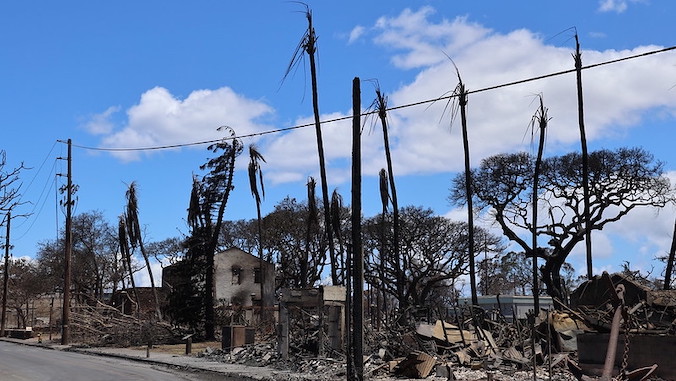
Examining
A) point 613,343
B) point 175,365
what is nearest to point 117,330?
point 175,365

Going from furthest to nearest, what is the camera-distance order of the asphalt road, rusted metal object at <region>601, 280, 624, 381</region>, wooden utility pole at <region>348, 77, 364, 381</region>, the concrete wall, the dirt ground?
the concrete wall, the dirt ground, the asphalt road, wooden utility pole at <region>348, 77, 364, 381</region>, rusted metal object at <region>601, 280, 624, 381</region>

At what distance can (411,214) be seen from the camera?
58.7 meters

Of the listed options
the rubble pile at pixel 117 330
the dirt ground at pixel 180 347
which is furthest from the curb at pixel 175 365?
the dirt ground at pixel 180 347

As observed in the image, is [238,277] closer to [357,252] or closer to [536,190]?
[536,190]

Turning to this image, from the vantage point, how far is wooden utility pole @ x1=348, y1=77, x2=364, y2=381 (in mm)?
19656

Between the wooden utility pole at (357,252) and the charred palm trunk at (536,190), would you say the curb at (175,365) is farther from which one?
the charred palm trunk at (536,190)

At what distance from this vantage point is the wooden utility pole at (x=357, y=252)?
19656 mm

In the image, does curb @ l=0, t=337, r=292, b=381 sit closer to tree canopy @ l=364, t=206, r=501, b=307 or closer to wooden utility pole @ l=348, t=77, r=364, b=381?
wooden utility pole @ l=348, t=77, r=364, b=381

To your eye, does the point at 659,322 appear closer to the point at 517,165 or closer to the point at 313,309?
the point at 313,309

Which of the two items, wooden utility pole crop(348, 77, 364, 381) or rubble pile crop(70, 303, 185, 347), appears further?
rubble pile crop(70, 303, 185, 347)

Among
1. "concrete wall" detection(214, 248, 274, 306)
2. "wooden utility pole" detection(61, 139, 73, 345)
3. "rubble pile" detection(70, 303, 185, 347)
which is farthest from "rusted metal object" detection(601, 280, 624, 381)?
"concrete wall" detection(214, 248, 274, 306)

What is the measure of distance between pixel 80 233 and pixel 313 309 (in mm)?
51345

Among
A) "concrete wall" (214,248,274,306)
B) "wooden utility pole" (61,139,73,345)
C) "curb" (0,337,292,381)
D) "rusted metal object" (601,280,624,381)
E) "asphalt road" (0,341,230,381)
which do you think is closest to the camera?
"rusted metal object" (601,280,624,381)

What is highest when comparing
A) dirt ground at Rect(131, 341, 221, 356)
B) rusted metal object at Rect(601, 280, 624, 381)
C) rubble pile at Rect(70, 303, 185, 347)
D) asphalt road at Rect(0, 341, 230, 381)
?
rusted metal object at Rect(601, 280, 624, 381)
